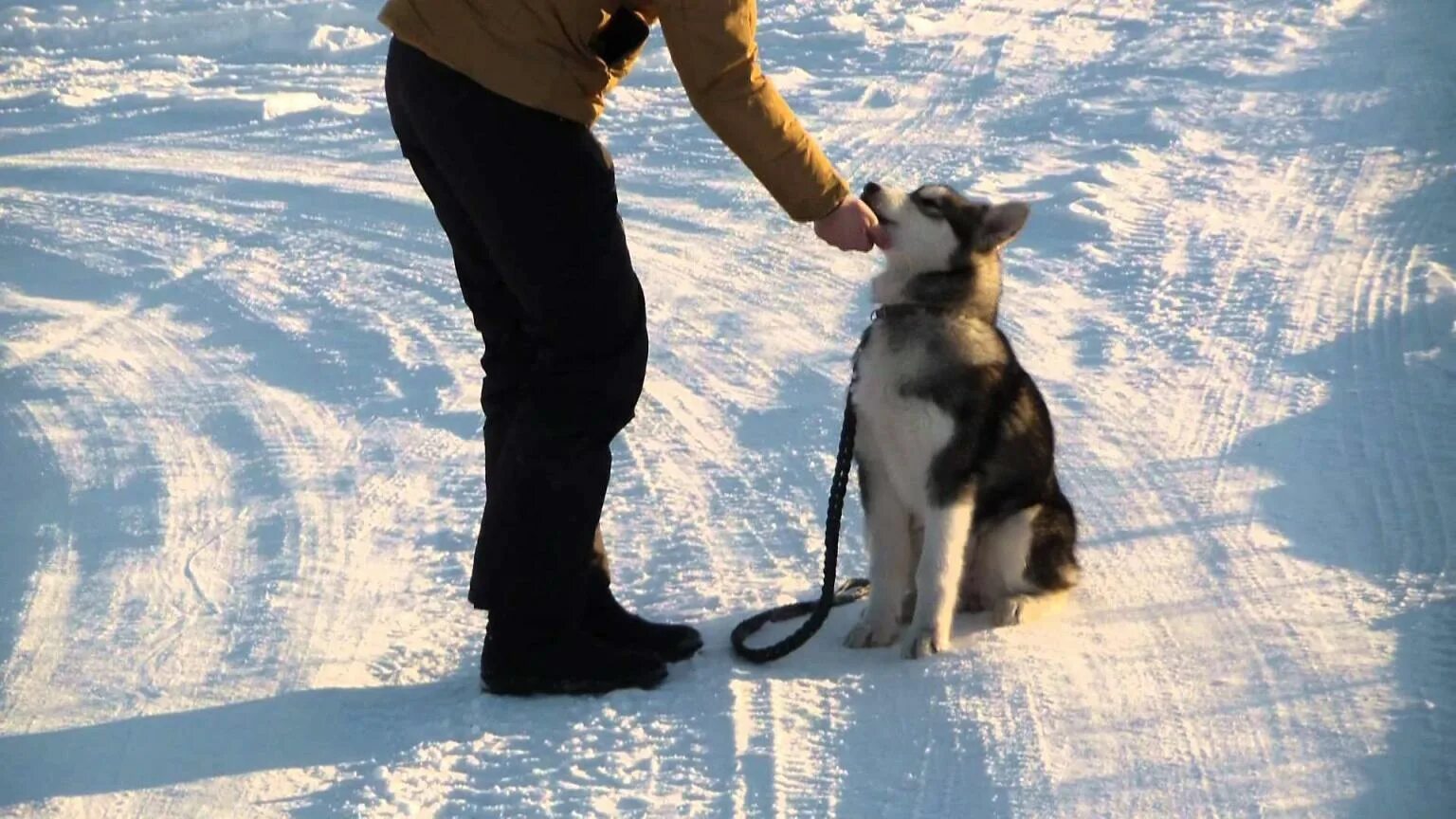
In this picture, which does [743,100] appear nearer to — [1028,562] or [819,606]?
[819,606]

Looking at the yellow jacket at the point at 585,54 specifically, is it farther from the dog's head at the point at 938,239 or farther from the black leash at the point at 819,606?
the black leash at the point at 819,606

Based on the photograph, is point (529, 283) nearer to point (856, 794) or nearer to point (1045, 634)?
point (856, 794)

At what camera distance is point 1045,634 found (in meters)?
3.98

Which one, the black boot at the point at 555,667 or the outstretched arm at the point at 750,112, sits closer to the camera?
the outstretched arm at the point at 750,112

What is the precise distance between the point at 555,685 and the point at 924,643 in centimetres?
89

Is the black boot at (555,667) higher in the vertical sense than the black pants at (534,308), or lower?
lower

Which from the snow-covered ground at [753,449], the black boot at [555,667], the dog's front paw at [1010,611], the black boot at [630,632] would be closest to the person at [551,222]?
the black boot at [555,667]

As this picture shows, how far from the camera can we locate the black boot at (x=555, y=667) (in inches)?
143

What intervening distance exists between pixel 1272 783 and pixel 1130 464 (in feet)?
6.20

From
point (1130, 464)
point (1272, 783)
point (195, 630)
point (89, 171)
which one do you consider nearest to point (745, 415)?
point (1130, 464)

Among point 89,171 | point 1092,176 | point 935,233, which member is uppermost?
point 935,233

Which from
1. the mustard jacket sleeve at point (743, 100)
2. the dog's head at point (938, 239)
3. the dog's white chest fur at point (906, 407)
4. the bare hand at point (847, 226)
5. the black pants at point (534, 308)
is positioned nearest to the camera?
the mustard jacket sleeve at point (743, 100)

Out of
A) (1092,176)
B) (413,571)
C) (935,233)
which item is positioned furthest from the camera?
(1092,176)

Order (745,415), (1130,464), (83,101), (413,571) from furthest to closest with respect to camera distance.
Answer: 1. (83,101)
2. (745,415)
3. (1130,464)
4. (413,571)
